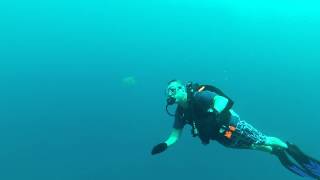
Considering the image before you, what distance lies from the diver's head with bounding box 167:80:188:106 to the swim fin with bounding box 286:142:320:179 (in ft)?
5.22

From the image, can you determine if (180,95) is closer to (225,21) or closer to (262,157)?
(262,157)

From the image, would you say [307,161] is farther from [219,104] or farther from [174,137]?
[174,137]

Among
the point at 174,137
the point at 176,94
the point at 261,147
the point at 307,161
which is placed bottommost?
the point at 307,161

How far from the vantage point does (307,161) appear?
A: 575 centimetres

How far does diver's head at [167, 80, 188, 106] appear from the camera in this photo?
539 centimetres

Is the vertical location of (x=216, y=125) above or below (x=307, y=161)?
above

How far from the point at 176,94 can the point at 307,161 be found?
6.29 feet

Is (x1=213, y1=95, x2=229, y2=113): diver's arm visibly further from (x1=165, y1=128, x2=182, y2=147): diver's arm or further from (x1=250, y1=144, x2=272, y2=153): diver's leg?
(x1=250, y1=144, x2=272, y2=153): diver's leg

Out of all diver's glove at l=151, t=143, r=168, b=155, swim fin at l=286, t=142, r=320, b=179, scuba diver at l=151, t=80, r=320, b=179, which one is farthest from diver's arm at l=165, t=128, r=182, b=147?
swim fin at l=286, t=142, r=320, b=179

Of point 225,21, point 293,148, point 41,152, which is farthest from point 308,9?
point 293,148

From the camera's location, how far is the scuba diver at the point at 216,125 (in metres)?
5.19

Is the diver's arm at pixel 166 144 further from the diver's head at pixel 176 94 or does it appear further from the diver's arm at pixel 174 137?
the diver's head at pixel 176 94

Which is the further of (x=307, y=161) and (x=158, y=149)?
(x=307, y=161)

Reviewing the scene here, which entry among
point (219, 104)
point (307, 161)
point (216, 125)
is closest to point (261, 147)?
point (307, 161)
